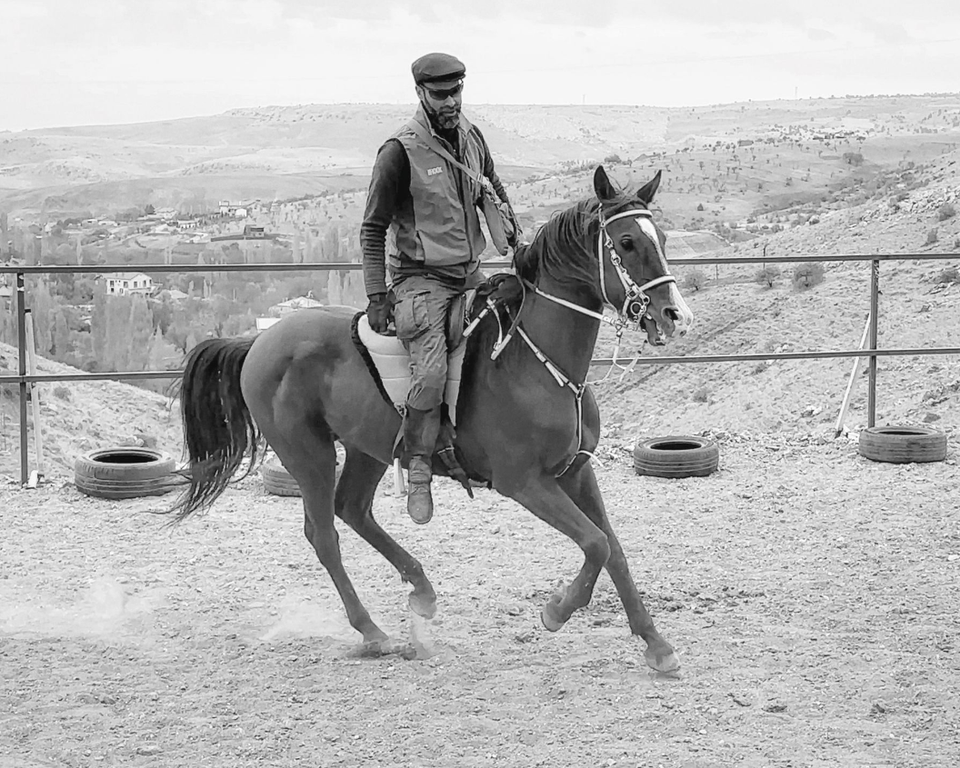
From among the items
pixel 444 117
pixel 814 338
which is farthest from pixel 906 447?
pixel 814 338

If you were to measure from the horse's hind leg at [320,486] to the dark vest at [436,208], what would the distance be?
33.8 inches

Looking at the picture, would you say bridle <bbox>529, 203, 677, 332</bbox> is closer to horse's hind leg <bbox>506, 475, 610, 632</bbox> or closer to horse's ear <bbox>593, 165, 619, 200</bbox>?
horse's ear <bbox>593, 165, 619, 200</bbox>

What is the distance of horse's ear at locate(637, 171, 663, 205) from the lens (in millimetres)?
3828

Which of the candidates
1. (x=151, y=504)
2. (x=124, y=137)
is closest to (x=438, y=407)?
(x=151, y=504)


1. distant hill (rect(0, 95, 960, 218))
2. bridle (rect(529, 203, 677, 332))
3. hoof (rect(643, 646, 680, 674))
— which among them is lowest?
hoof (rect(643, 646, 680, 674))

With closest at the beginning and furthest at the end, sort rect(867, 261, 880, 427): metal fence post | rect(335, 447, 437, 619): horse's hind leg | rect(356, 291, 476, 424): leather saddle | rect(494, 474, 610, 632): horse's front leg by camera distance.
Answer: rect(494, 474, 610, 632): horse's front leg < rect(356, 291, 476, 424): leather saddle < rect(335, 447, 437, 619): horse's hind leg < rect(867, 261, 880, 427): metal fence post

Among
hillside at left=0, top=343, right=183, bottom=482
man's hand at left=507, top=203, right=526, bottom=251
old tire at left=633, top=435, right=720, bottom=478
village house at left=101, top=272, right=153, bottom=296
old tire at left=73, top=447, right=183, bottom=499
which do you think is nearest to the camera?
man's hand at left=507, top=203, right=526, bottom=251

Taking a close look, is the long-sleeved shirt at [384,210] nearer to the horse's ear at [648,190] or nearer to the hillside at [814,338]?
the horse's ear at [648,190]

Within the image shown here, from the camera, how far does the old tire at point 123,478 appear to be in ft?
22.6

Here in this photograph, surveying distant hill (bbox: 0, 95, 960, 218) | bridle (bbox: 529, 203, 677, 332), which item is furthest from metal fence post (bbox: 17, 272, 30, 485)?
distant hill (bbox: 0, 95, 960, 218)

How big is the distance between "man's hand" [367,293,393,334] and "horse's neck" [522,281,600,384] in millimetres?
579

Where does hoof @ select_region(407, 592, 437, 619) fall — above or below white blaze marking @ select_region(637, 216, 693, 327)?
below

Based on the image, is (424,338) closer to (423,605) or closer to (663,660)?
(423,605)

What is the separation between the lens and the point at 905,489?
6906 millimetres
